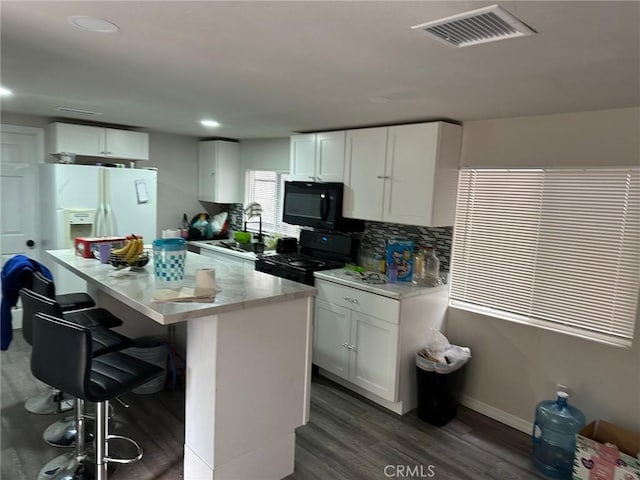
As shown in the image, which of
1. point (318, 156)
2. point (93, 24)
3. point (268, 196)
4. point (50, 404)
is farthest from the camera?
point (268, 196)

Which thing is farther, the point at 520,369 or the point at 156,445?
the point at 520,369

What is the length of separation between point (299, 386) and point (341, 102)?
1787 mm

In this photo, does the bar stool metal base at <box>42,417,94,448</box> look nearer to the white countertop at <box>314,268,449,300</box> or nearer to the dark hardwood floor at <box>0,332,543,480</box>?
the dark hardwood floor at <box>0,332,543,480</box>

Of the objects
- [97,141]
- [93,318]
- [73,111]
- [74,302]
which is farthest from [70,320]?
[97,141]

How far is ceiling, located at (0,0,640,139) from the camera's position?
1444mm

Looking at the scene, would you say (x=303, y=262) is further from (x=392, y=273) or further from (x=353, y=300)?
(x=392, y=273)

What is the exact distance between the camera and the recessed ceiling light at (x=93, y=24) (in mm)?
1616

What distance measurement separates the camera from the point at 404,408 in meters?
3.27

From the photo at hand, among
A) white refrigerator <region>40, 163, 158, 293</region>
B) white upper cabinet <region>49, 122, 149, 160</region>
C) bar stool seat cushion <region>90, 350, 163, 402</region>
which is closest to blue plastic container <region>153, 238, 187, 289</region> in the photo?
bar stool seat cushion <region>90, 350, 163, 402</region>

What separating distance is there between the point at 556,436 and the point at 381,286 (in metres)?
1.45

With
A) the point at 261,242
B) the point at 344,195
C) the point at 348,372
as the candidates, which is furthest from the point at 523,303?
the point at 261,242

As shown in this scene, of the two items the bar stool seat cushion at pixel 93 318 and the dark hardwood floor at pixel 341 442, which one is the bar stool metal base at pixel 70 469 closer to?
the dark hardwood floor at pixel 341 442

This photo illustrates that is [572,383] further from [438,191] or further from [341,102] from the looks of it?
[341,102]

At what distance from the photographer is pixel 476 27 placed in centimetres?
150
